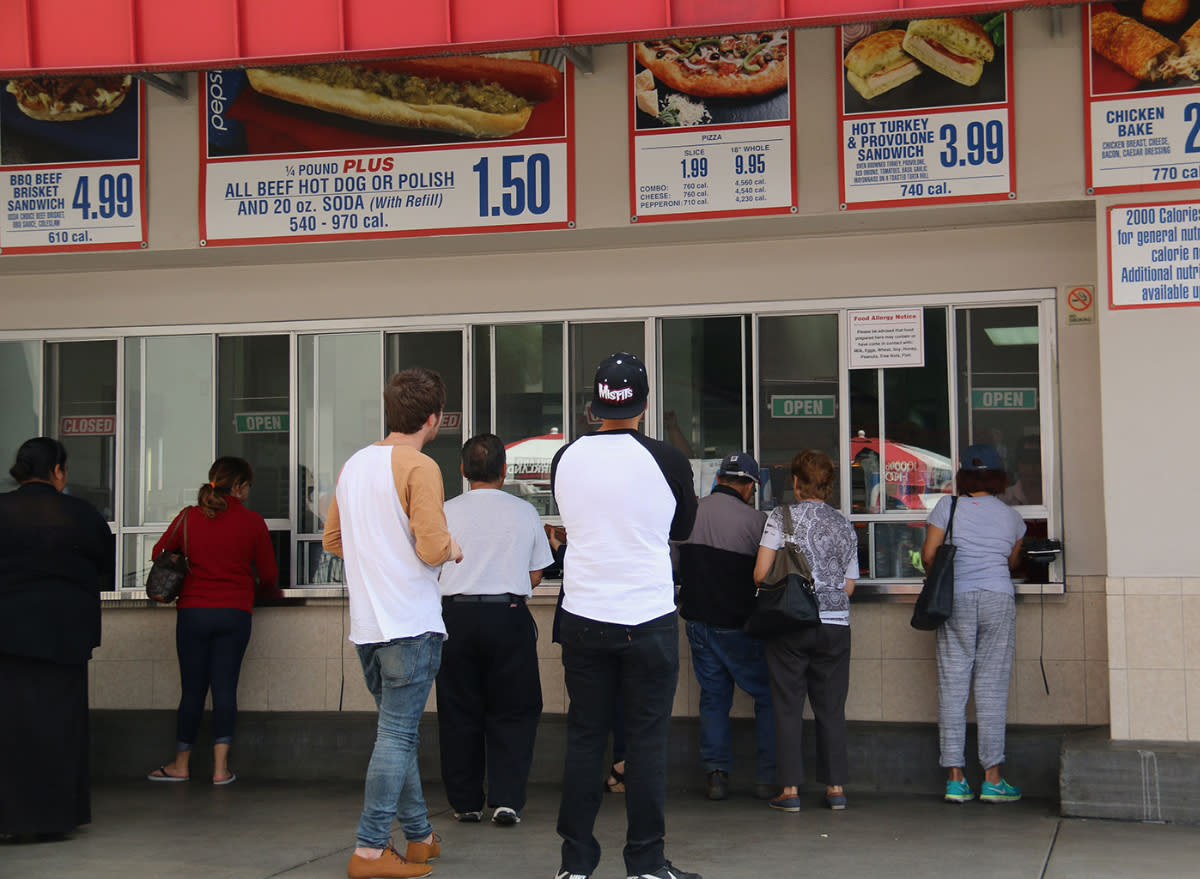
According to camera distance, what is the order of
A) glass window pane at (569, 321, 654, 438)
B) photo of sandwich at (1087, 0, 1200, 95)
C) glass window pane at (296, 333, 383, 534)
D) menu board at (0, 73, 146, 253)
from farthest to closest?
glass window pane at (296, 333, 383, 534) → menu board at (0, 73, 146, 253) → glass window pane at (569, 321, 654, 438) → photo of sandwich at (1087, 0, 1200, 95)

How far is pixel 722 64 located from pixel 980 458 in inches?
105

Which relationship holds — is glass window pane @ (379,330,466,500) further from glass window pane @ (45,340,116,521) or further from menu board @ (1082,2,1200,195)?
menu board @ (1082,2,1200,195)

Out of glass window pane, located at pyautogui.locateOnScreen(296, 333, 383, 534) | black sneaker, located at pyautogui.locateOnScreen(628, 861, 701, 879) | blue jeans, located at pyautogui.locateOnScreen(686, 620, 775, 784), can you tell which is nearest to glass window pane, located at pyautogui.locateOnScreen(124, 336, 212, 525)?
glass window pane, located at pyautogui.locateOnScreen(296, 333, 383, 534)

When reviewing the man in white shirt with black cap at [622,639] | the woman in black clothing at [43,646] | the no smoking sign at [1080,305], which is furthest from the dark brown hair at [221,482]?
the no smoking sign at [1080,305]

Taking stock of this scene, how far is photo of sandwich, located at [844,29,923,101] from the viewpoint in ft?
24.8

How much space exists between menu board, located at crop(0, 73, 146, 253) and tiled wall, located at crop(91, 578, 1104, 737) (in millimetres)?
2460

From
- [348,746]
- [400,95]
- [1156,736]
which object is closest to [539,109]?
[400,95]

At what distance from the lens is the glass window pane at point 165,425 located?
9047 mm

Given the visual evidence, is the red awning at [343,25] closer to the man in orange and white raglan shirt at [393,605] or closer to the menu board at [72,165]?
the menu board at [72,165]

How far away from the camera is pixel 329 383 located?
888cm

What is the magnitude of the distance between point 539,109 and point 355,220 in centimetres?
130

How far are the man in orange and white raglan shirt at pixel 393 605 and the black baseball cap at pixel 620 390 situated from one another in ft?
2.51

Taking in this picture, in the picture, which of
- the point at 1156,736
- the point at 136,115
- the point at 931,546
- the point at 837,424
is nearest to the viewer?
the point at 1156,736

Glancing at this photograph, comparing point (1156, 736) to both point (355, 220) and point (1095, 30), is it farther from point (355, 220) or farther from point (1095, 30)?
point (355, 220)
